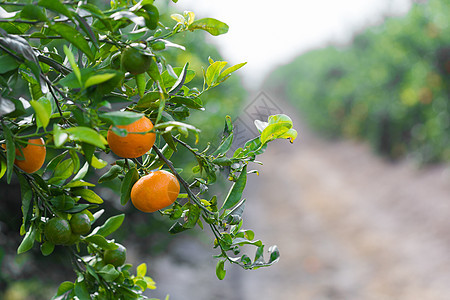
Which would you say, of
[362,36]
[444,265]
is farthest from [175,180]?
[362,36]

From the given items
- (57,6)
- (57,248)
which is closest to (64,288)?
(57,6)

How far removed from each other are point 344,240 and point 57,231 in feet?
14.3

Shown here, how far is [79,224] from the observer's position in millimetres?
647

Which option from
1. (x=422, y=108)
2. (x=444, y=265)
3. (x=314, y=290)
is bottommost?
(x=314, y=290)

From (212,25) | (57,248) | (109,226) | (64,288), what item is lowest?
(57,248)

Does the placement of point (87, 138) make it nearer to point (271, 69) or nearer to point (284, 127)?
point (284, 127)

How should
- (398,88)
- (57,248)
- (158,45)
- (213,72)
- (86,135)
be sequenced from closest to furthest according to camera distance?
(86,135) < (158,45) < (213,72) < (57,248) < (398,88)

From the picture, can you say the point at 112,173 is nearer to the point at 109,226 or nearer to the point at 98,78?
the point at 109,226

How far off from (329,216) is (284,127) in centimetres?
498

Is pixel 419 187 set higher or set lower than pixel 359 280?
higher

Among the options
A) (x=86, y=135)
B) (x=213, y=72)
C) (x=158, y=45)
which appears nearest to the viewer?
(x=86, y=135)

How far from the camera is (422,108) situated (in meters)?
6.29

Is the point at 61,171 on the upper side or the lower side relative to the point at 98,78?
lower

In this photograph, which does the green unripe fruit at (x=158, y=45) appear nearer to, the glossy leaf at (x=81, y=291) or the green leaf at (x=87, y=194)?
the green leaf at (x=87, y=194)
